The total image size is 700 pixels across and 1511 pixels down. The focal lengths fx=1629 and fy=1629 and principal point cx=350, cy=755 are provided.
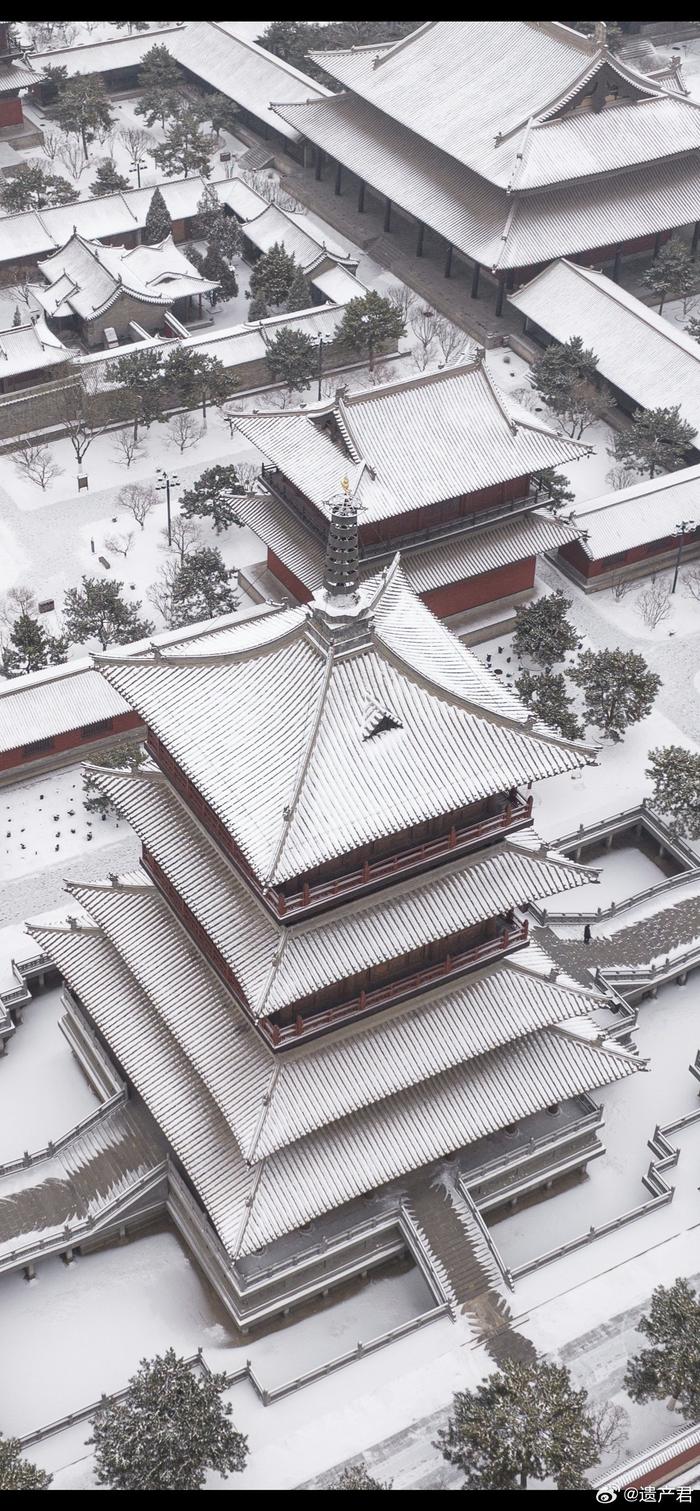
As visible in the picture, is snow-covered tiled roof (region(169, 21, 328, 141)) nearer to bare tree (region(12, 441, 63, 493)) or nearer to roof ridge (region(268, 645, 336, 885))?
bare tree (region(12, 441, 63, 493))

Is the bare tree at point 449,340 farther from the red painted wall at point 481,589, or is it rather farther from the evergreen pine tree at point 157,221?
the red painted wall at point 481,589

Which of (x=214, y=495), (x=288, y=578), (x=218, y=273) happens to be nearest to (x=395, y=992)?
(x=288, y=578)

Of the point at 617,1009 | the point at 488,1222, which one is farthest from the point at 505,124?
the point at 488,1222

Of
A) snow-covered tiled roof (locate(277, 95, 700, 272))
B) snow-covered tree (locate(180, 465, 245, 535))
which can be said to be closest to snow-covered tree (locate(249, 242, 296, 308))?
snow-covered tiled roof (locate(277, 95, 700, 272))

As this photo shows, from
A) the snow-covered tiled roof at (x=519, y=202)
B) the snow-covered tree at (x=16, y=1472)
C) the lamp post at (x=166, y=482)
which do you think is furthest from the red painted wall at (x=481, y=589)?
the snow-covered tree at (x=16, y=1472)
